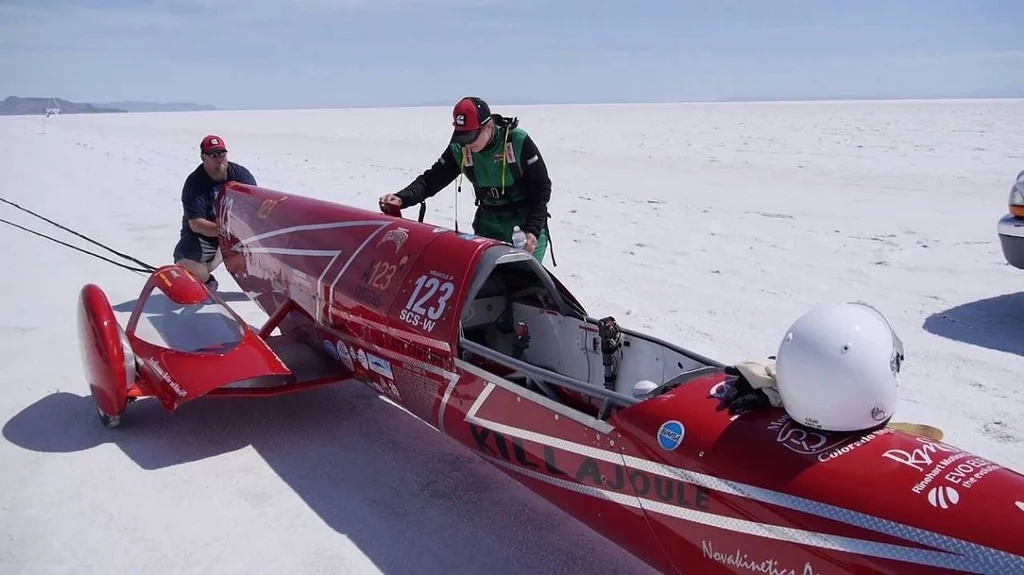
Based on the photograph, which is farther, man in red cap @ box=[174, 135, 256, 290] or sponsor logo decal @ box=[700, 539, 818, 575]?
man in red cap @ box=[174, 135, 256, 290]

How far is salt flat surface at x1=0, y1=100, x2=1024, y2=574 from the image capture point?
396 cm

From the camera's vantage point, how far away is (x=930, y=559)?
2393mm

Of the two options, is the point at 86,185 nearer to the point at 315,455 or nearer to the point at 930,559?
the point at 315,455

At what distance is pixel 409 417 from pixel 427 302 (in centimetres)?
115

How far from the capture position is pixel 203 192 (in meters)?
7.96

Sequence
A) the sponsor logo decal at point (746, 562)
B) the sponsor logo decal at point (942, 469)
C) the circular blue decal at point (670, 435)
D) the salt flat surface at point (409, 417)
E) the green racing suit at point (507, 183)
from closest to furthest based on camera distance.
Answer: the sponsor logo decal at point (942, 469) < the sponsor logo decal at point (746, 562) < the circular blue decal at point (670, 435) < the salt flat surface at point (409, 417) < the green racing suit at point (507, 183)

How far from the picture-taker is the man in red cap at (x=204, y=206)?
7.74m

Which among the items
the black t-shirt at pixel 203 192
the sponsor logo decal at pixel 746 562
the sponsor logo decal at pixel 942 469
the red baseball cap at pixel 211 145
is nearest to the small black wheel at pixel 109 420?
the black t-shirt at pixel 203 192

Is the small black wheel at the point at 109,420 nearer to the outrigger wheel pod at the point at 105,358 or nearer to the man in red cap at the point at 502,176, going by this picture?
the outrigger wheel pod at the point at 105,358

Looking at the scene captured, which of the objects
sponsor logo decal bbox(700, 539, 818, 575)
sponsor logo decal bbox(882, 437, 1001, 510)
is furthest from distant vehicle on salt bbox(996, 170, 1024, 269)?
sponsor logo decal bbox(700, 539, 818, 575)

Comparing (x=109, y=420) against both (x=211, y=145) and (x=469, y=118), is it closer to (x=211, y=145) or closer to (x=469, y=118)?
(x=469, y=118)

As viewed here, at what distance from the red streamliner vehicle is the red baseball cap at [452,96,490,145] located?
0.77 meters

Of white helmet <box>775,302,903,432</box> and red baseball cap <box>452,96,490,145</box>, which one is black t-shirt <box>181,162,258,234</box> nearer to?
red baseball cap <box>452,96,490,145</box>

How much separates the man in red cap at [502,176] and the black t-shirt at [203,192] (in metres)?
2.66
